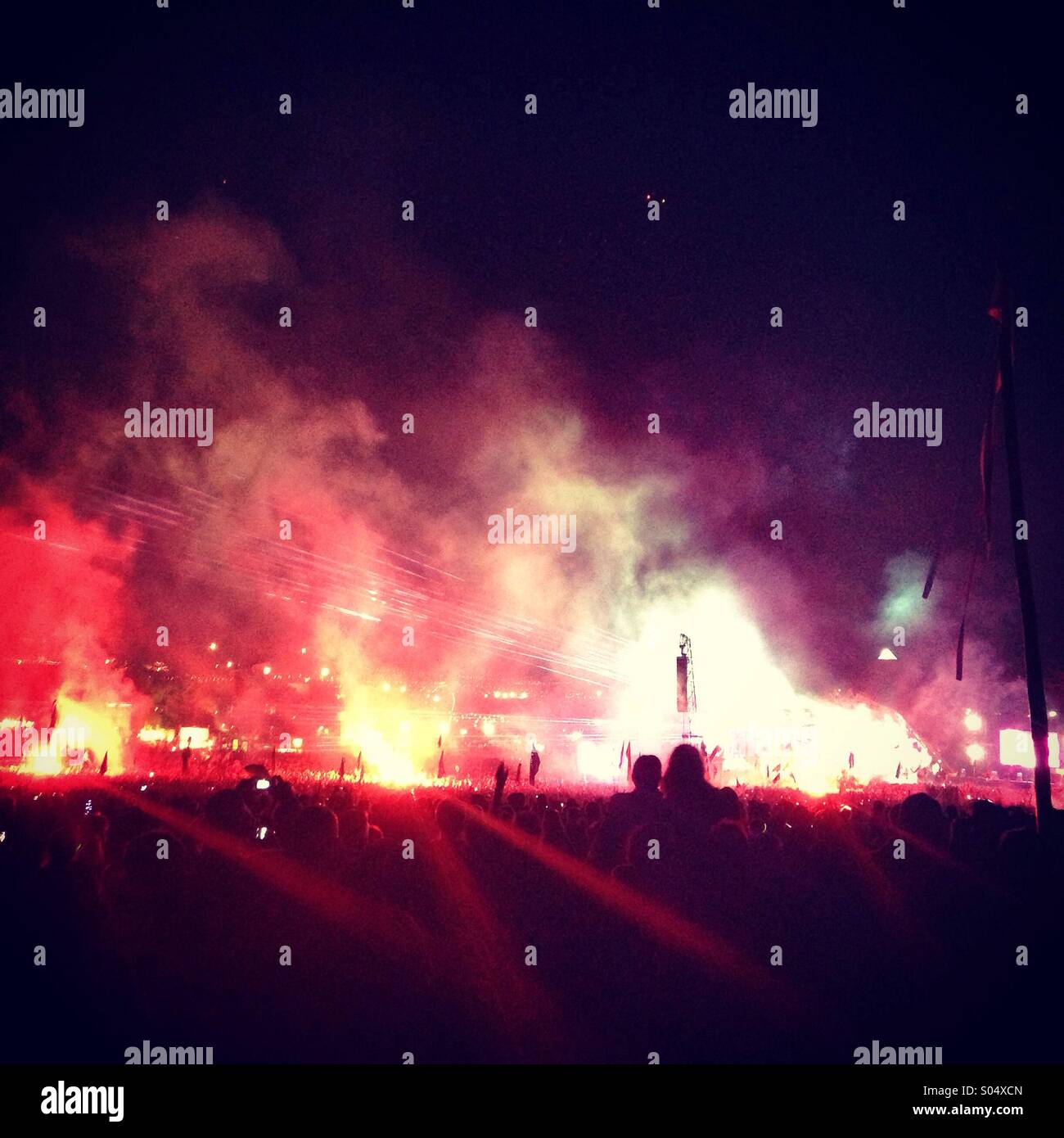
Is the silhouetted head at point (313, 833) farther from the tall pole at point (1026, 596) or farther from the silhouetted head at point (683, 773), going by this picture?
the tall pole at point (1026, 596)

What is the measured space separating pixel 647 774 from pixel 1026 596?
17.5ft

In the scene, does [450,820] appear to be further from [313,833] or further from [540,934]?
[540,934]

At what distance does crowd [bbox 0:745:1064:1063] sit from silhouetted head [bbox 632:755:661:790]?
2 centimetres

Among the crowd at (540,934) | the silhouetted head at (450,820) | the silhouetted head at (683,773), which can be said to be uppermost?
the silhouetted head at (683,773)

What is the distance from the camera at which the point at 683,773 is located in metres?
6.05

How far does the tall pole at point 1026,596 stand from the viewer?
7313mm

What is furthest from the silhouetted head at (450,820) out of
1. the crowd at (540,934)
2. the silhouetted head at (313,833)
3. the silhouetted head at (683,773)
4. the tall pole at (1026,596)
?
the tall pole at (1026,596)

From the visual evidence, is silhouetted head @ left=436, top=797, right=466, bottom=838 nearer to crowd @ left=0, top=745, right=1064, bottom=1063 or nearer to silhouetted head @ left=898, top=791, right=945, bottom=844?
crowd @ left=0, top=745, right=1064, bottom=1063

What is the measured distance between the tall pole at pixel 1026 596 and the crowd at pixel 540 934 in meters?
0.49

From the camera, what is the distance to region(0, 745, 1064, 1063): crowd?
4348mm

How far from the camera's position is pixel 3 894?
18.2ft

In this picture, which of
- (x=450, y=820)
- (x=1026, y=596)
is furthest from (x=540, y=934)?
(x=1026, y=596)

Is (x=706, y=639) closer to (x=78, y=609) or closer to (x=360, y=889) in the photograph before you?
(x=360, y=889)

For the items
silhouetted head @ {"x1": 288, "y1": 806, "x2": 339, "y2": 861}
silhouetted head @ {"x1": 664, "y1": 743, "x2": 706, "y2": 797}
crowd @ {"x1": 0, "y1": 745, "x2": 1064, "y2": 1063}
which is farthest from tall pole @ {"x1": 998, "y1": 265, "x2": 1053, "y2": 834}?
silhouetted head @ {"x1": 288, "y1": 806, "x2": 339, "y2": 861}
